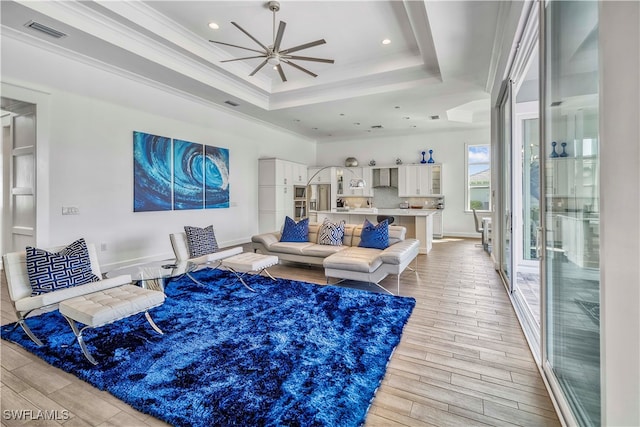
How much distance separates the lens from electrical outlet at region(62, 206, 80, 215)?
14.8ft

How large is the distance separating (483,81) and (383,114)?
8.14ft

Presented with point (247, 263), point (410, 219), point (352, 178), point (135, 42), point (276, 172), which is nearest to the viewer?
point (247, 263)

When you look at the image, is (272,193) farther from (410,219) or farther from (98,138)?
(98,138)

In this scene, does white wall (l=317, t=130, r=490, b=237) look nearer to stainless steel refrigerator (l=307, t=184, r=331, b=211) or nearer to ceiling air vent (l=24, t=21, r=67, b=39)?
stainless steel refrigerator (l=307, t=184, r=331, b=211)

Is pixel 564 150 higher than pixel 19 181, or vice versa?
pixel 19 181

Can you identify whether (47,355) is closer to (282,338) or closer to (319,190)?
(282,338)

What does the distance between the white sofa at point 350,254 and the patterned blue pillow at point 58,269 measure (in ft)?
8.10

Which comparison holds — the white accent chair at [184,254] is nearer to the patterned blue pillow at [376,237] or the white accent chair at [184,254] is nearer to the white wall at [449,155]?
the patterned blue pillow at [376,237]

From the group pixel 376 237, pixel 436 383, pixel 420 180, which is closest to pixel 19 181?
pixel 376 237

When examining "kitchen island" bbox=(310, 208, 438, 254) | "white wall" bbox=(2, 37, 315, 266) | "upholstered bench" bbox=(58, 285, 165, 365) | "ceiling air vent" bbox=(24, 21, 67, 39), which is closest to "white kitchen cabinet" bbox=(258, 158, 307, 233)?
"kitchen island" bbox=(310, 208, 438, 254)

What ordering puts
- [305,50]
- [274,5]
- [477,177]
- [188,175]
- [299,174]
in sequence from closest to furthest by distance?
[274,5]
[305,50]
[188,175]
[477,177]
[299,174]

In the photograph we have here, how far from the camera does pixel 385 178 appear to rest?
32.0 feet

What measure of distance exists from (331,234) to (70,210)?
13.0 feet

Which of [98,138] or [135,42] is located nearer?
[135,42]
